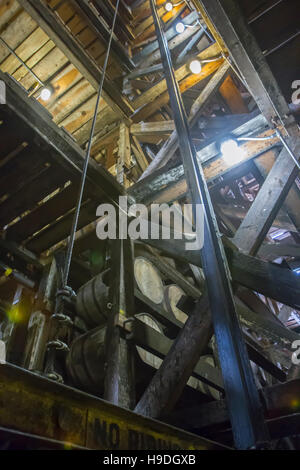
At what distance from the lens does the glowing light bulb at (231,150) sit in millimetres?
4219

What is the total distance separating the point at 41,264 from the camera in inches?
186

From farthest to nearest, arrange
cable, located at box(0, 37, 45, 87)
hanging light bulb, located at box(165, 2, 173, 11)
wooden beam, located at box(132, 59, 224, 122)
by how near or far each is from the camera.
→ hanging light bulb, located at box(165, 2, 173, 11) < wooden beam, located at box(132, 59, 224, 122) < cable, located at box(0, 37, 45, 87)

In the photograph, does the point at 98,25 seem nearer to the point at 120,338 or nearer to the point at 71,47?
the point at 71,47

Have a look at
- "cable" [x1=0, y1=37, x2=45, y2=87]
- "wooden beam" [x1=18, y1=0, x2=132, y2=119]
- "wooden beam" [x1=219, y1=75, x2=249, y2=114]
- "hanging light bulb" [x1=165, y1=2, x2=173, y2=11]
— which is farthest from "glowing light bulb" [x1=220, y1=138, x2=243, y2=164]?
"hanging light bulb" [x1=165, y1=2, x2=173, y2=11]

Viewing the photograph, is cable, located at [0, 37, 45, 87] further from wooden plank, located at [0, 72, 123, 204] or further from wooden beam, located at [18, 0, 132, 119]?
wooden plank, located at [0, 72, 123, 204]

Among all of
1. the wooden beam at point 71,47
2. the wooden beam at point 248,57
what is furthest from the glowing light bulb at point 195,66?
the wooden beam at point 248,57

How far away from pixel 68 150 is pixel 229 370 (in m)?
2.88

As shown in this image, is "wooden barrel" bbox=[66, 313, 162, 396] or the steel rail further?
"wooden barrel" bbox=[66, 313, 162, 396]

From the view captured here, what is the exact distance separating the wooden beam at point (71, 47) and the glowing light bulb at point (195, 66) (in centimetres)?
148

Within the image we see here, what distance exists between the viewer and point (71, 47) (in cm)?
580

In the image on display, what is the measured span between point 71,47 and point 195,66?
229 cm

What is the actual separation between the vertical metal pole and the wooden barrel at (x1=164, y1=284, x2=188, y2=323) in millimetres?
2262

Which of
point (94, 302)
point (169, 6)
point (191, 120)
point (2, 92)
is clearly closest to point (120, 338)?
point (94, 302)

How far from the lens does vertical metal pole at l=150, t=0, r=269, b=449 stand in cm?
161
